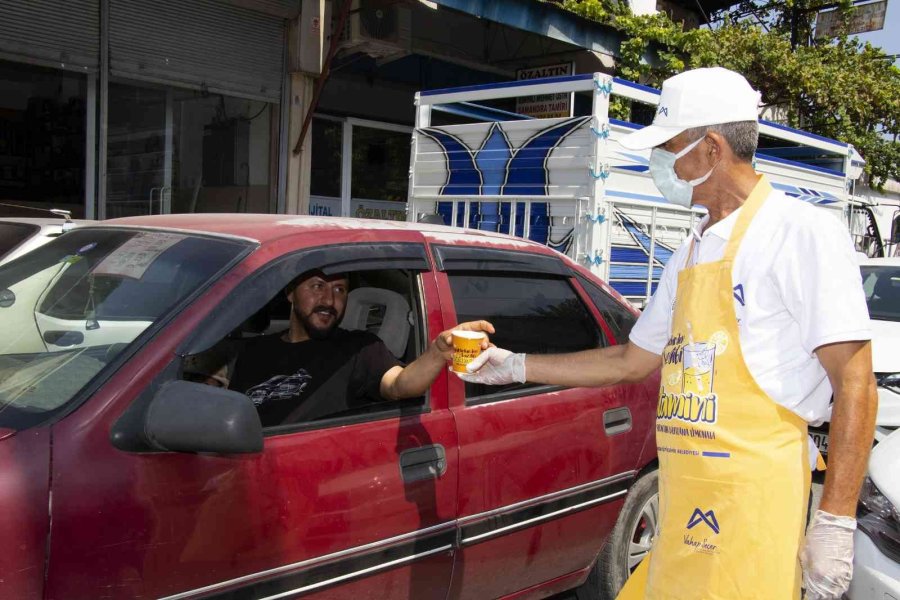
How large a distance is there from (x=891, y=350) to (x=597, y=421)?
11.0 feet

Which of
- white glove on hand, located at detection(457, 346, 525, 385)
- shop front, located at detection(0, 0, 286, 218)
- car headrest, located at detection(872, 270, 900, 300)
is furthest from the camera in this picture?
shop front, located at detection(0, 0, 286, 218)

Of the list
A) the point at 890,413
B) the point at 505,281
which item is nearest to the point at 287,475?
the point at 505,281

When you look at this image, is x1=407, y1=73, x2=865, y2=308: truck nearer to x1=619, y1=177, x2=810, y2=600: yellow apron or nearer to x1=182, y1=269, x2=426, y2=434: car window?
x1=182, y1=269, x2=426, y2=434: car window

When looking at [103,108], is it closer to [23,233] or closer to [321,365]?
[23,233]

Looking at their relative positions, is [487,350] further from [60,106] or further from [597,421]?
[60,106]

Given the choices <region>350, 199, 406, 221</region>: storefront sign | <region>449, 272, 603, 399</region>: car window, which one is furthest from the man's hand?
<region>350, 199, 406, 221</region>: storefront sign

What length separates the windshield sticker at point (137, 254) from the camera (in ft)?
8.21

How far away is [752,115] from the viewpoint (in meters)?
2.06

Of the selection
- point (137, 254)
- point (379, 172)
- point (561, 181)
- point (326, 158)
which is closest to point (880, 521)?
point (137, 254)

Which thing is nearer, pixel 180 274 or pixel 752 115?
pixel 752 115

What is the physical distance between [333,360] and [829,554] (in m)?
1.61

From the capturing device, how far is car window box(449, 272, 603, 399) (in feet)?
9.57

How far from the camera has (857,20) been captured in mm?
16188

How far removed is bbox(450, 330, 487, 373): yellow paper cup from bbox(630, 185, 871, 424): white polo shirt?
A: 2.36ft
